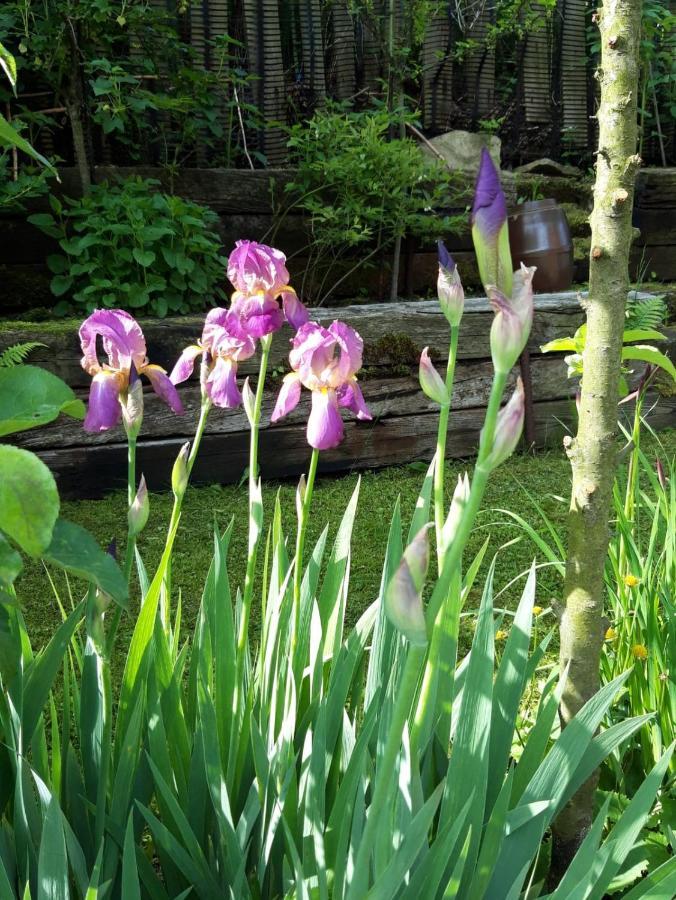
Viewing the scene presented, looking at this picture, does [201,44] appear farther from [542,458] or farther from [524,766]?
[524,766]

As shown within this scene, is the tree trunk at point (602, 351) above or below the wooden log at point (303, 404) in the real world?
above

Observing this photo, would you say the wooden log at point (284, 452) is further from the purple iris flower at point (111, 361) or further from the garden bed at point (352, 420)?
the purple iris flower at point (111, 361)

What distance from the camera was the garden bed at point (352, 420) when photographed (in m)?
2.88

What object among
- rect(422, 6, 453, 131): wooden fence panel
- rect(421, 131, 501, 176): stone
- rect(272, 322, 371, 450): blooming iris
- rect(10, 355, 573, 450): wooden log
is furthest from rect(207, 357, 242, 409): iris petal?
rect(422, 6, 453, 131): wooden fence panel

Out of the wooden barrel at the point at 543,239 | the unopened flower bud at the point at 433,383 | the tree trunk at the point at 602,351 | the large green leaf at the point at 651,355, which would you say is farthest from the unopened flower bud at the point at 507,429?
the wooden barrel at the point at 543,239

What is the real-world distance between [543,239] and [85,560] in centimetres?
354

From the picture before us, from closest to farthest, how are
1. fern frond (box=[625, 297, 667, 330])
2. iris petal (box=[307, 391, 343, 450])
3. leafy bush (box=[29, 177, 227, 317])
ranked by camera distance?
iris petal (box=[307, 391, 343, 450])
fern frond (box=[625, 297, 667, 330])
leafy bush (box=[29, 177, 227, 317])

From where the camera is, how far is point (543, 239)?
383 centimetres

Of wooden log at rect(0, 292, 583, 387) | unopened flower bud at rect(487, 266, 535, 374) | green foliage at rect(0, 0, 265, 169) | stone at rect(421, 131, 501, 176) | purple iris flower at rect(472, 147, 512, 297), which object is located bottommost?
wooden log at rect(0, 292, 583, 387)

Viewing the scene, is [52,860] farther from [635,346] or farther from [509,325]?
[635,346]

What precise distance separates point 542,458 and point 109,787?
274cm

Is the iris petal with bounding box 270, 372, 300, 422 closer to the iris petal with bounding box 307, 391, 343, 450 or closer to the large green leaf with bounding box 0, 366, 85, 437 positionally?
the iris petal with bounding box 307, 391, 343, 450

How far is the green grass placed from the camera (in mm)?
2191

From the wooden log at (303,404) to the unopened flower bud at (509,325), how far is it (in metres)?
2.49
